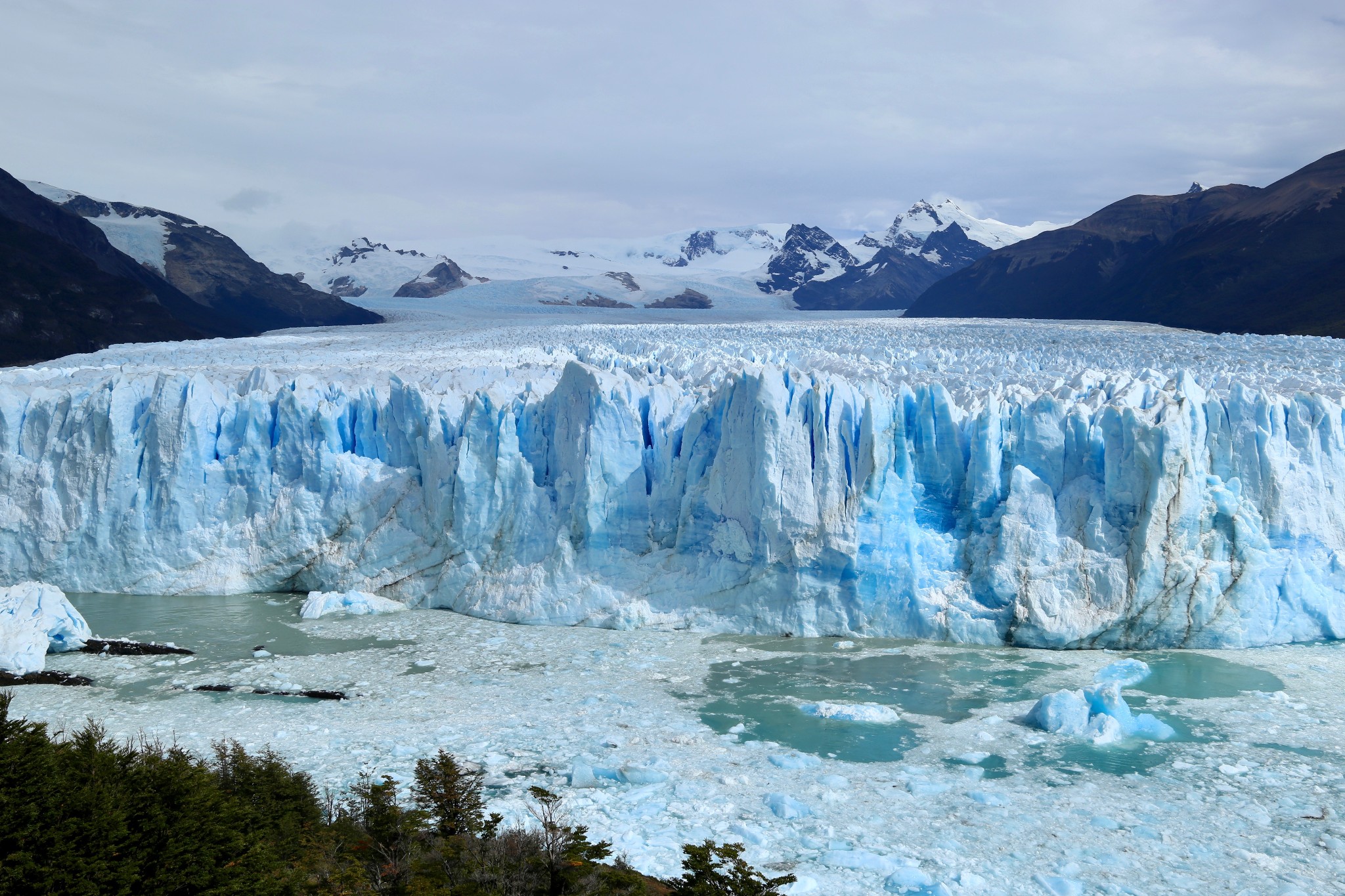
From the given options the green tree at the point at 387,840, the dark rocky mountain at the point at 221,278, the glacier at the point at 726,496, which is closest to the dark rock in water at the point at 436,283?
the dark rocky mountain at the point at 221,278

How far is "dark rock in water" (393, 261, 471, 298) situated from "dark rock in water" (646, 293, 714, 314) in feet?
43.5

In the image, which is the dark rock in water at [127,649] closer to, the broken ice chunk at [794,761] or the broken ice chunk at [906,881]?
the broken ice chunk at [794,761]

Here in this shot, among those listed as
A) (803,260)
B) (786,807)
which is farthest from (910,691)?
(803,260)

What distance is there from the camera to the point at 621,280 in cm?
6334

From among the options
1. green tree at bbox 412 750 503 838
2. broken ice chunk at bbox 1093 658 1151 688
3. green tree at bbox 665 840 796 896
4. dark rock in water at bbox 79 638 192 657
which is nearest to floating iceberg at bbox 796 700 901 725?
broken ice chunk at bbox 1093 658 1151 688

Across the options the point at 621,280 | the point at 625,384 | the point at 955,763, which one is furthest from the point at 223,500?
the point at 621,280

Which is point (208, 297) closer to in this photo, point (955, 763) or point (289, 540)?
point (289, 540)

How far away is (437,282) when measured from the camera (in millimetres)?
63156

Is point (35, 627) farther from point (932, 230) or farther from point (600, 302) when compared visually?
point (932, 230)

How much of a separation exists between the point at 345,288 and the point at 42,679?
6170 cm

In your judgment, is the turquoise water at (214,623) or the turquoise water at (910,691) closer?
the turquoise water at (910,691)

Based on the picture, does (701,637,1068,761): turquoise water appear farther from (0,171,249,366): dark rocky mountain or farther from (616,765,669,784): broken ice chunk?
(0,171,249,366): dark rocky mountain

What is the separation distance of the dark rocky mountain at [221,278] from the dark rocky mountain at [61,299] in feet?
21.0

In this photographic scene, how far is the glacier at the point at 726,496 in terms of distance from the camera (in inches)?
→ 406
